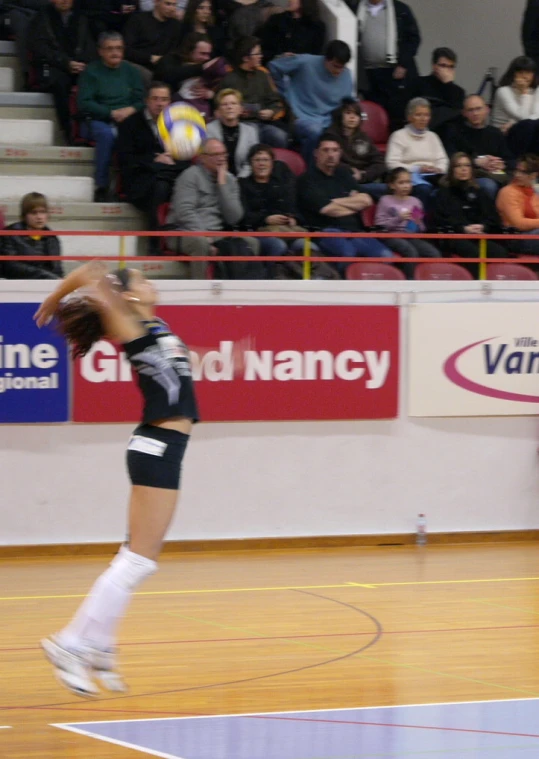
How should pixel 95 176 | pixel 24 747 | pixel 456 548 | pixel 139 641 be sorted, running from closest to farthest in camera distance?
pixel 24 747, pixel 139 641, pixel 456 548, pixel 95 176

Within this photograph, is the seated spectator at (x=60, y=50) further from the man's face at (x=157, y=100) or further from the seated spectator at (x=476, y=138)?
the seated spectator at (x=476, y=138)

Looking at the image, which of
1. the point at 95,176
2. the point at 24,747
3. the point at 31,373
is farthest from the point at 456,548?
the point at 24,747

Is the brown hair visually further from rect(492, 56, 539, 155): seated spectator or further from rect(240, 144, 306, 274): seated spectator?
rect(492, 56, 539, 155): seated spectator

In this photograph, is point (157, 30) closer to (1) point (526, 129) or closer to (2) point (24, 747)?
(1) point (526, 129)

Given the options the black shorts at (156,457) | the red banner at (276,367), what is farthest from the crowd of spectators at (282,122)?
the black shorts at (156,457)

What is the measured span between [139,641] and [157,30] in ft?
26.1

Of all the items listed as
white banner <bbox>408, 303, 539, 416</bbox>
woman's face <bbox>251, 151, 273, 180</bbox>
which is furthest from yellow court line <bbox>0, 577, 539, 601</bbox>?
woman's face <bbox>251, 151, 273, 180</bbox>

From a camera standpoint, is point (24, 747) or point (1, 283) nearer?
point (24, 747)

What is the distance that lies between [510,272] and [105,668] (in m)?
6.96

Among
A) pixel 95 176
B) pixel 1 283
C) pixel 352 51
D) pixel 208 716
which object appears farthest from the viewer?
pixel 352 51

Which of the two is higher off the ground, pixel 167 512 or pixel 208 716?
pixel 167 512

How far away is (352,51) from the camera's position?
563 inches

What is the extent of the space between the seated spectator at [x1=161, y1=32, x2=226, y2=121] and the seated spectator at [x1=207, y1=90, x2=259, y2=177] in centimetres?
67

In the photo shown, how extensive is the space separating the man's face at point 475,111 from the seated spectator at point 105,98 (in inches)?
142
